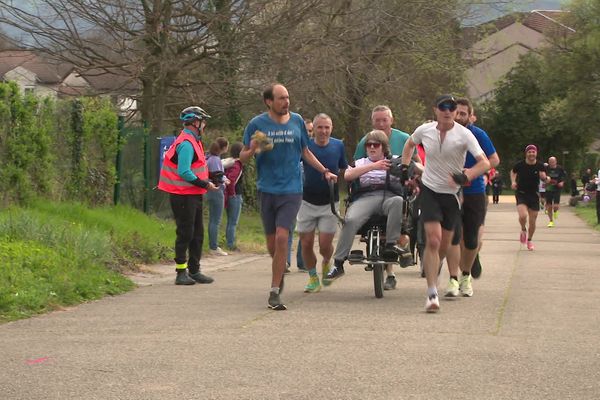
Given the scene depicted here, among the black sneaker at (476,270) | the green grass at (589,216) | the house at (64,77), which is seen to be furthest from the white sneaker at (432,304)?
the green grass at (589,216)

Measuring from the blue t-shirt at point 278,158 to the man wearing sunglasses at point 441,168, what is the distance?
112cm

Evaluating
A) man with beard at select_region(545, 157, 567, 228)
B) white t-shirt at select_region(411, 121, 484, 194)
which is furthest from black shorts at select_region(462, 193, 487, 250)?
man with beard at select_region(545, 157, 567, 228)

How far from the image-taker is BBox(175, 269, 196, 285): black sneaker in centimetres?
1274

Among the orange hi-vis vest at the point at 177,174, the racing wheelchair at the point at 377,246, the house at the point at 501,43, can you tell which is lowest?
the racing wheelchair at the point at 377,246

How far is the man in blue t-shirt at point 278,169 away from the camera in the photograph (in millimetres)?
10539

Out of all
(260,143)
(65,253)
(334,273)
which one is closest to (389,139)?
(334,273)

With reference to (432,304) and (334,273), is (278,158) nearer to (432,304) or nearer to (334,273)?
(334,273)

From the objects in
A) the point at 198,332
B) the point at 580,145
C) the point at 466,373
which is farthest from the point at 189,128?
the point at 580,145

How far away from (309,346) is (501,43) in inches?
2546

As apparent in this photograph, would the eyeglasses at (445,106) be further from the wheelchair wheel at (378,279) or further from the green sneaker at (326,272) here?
the green sneaker at (326,272)

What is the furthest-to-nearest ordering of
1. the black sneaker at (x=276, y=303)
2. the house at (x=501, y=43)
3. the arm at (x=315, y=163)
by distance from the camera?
the house at (x=501, y=43) → the arm at (x=315, y=163) → the black sneaker at (x=276, y=303)

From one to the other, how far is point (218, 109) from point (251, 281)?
475 inches

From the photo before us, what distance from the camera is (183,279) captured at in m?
12.8

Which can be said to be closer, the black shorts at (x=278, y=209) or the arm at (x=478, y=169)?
the arm at (x=478, y=169)
